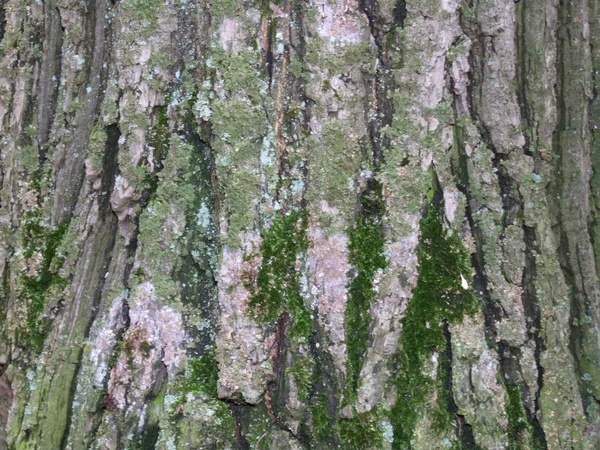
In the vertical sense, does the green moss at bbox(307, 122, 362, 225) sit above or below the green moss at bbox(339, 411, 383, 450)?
above

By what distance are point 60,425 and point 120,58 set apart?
104cm

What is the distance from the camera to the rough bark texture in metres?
1.49

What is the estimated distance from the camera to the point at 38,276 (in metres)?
1.67

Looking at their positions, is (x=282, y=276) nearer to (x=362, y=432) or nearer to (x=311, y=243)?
(x=311, y=243)

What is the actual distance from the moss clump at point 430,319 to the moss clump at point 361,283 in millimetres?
109

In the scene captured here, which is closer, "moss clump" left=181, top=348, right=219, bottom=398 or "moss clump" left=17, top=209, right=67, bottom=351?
"moss clump" left=181, top=348, right=219, bottom=398

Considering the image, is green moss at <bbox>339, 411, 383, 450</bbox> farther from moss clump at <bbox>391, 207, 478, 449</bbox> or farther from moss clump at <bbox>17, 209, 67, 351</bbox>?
moss clump at <bbox>17, 209, 67, 351</bbox>

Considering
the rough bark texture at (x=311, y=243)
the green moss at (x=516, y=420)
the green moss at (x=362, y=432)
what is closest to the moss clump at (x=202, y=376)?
the rough bark texture at (x=311, y=243)

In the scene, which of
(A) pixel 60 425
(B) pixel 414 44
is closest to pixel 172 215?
(A) pixel 60 425

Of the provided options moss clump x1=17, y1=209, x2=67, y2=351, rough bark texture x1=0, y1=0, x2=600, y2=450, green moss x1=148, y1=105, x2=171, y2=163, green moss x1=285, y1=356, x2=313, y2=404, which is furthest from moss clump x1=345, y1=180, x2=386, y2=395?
moss clump x1=17, y1=209, x2=67, y2=351

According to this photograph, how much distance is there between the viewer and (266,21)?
149 centimetres

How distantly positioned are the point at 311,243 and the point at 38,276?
0.83 m

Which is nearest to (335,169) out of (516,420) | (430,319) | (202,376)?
(430,319)

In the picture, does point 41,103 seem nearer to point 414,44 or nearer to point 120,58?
point 120,58
